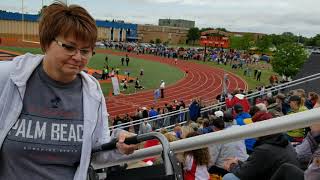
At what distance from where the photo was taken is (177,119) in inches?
585

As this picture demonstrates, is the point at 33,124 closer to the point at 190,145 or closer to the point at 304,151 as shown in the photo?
the point at 190,145

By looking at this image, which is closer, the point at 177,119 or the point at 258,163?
the point at 258,163

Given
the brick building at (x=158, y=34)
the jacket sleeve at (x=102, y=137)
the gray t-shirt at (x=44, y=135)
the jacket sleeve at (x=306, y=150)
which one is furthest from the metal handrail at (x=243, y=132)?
the brick building at (x=158, y=34)

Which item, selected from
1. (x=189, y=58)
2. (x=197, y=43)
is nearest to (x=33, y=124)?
(x=189, y=58)

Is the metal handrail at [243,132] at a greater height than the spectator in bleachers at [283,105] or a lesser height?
greater

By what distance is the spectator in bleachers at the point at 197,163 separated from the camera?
148 inches

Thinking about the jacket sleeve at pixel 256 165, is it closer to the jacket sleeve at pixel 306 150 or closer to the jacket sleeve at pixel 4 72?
the jacket sleeve at pixel 306 150

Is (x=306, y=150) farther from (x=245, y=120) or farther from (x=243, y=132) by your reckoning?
(x=243, y=132)

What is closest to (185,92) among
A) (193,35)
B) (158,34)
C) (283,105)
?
(283,105)

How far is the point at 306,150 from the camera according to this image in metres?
4.19

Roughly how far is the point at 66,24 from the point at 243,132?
0.89m

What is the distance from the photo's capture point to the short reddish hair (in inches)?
70.0

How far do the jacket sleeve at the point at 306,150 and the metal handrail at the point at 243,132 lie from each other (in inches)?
104

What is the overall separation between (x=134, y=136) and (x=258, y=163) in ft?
6.73
